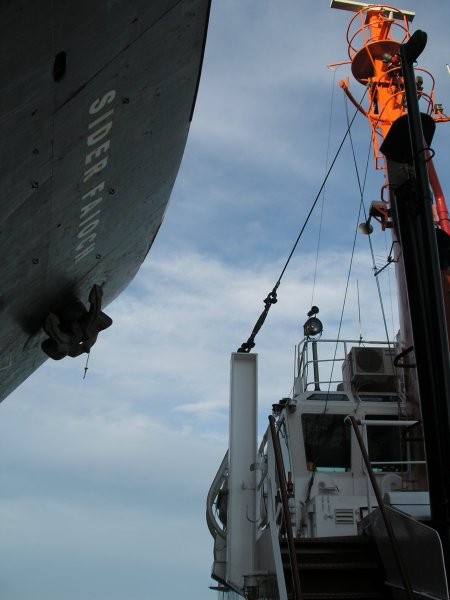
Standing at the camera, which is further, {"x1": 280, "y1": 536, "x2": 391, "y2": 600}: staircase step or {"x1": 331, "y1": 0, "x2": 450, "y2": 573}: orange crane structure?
{"x1": 280, "y1": 536, "x2": 391, "y2": 600}: staircase step

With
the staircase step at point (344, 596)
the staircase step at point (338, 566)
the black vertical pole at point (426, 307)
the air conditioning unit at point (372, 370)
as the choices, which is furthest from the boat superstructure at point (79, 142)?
the air conditioning unit at point (372, 370)

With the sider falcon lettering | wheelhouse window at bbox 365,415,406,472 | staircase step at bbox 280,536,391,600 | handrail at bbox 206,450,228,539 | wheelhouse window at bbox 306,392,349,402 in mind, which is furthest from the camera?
wheelhouse window at bbox 306,392,349,402

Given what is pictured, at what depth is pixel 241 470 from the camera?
5.95 m

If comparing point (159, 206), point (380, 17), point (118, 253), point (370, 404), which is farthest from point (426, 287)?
point (380, 17)

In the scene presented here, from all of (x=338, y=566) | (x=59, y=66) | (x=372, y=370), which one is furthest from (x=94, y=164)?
(x=372, y=370)

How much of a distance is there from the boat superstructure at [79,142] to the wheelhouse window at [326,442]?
3930 millimetres

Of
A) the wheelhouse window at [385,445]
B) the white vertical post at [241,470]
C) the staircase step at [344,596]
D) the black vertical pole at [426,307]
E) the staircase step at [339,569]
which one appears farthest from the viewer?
the wheelhouse window at [385,445]

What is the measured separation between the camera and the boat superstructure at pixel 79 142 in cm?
334

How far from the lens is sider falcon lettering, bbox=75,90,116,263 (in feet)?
13.1

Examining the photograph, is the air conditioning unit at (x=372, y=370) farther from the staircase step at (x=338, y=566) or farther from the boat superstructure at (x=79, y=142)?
the boat superstructure at (x=79, y=142)

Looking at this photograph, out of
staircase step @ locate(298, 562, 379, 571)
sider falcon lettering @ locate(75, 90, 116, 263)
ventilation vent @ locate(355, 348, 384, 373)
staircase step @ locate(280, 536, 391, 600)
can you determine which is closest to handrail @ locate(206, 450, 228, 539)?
staircase step @ locate(280, 536, 391, 600)

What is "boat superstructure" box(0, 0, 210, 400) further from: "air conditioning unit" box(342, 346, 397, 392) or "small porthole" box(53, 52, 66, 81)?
"air conditioning unit" box(342, 346, 397, 392)

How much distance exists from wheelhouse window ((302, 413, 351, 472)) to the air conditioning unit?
3.07 feet

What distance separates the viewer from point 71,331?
5430 mm
